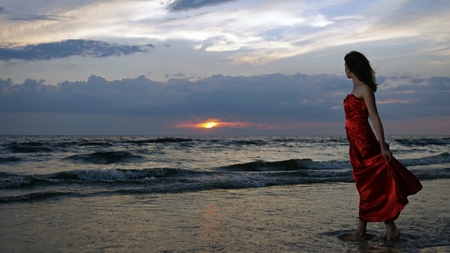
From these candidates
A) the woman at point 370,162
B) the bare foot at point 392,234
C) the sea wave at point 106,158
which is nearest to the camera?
Result: the woman at point 370,162

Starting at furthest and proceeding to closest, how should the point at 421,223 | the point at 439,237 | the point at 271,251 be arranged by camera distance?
the point at 421,223
the point at 439,237
the point at 271,251

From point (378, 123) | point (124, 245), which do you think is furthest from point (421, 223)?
point (124, 245)

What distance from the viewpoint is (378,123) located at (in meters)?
4.16

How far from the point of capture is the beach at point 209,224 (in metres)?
4.36

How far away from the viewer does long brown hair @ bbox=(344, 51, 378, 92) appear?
4.32 metres

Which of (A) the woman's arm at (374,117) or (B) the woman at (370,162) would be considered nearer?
(A) the woman's arm at (374,117)

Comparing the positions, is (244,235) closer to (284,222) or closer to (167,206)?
(284,222)

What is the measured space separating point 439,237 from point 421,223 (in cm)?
76

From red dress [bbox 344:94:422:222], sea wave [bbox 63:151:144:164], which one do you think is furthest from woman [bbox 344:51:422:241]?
sea wave [bbox 63:151:144:164]

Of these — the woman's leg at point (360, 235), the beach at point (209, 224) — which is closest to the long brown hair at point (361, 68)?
the woman's leg at point (360, 235)

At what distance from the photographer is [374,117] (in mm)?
4188

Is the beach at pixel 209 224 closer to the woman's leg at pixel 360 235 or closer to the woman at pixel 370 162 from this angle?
the woman's leg at pixel 360 235

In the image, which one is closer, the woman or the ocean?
the woman

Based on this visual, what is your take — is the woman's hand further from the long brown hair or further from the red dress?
the long brown hair
